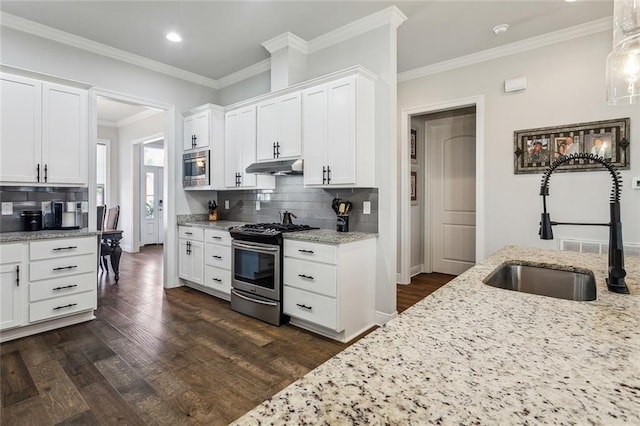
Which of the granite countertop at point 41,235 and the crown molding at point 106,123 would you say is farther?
the crown molding at point 106,123

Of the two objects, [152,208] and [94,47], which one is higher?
[94,47]

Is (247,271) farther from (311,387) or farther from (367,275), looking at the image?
(311,387)

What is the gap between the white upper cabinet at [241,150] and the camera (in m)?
3.84

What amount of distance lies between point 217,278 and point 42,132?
89.2 inches

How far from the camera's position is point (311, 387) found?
60 centimetres

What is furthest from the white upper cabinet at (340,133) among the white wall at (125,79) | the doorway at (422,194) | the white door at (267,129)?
the white wall at (125,79)

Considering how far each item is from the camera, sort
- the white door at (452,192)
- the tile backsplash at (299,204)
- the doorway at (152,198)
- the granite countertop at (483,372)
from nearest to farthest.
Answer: the granite countertop at (483,372) → the tile backsplash at (299,204) → the white door at (452,192) → the doorway at (152,198)

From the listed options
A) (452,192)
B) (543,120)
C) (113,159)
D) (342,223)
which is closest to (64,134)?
(342,223)

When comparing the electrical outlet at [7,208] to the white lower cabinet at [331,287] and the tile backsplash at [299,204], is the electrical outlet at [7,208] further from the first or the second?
the white lower cabinet at [331,287]

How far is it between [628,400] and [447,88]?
409 centimetres

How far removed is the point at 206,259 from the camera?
13.2ft

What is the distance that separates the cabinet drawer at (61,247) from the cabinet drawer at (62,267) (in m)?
0.05

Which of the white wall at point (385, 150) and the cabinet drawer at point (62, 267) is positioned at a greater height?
the white wall at point (385, 150)

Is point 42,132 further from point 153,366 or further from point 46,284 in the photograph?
point 153,366
